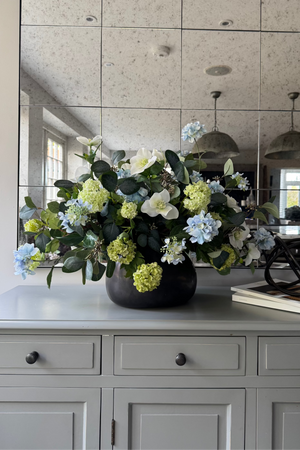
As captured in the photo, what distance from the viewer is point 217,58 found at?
160 centimetres

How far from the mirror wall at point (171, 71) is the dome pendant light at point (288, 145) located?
0.03 meters

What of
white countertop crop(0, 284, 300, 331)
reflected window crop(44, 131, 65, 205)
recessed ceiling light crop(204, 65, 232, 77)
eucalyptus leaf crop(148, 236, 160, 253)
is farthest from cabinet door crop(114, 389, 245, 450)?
recessed ceiling light crop(204, 65, 232, 77)

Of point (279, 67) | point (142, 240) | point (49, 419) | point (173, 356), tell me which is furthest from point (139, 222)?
point (279, 67)

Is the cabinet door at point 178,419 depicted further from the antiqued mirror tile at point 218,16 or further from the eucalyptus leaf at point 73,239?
the antiqued mirror tile at point 218,16

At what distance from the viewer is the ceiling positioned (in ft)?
5.25

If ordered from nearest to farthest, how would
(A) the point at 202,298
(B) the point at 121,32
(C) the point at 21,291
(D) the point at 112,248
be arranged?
1. (D) the point at 112,248
2. (A) the point at 202,298
3. (C) the point at 21,291
4. (B) the point at 121,32

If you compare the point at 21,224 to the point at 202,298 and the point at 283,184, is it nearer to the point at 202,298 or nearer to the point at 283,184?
the point at 202,298

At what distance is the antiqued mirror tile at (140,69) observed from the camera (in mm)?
1600

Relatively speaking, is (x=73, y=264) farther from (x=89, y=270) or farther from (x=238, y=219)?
(x=238, y=219)

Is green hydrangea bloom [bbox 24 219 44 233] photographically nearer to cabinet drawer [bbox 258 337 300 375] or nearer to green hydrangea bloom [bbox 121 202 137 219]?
green hydrangea bloom [bbox 121 202 137 219]

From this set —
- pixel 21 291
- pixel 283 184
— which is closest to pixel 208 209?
pixel 283 184

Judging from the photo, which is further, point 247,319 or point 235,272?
point 235,272

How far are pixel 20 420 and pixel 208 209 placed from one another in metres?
0.89

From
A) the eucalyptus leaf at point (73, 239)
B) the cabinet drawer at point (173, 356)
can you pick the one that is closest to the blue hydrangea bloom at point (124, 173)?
the eucalyptus leaf at point (73, 239)
